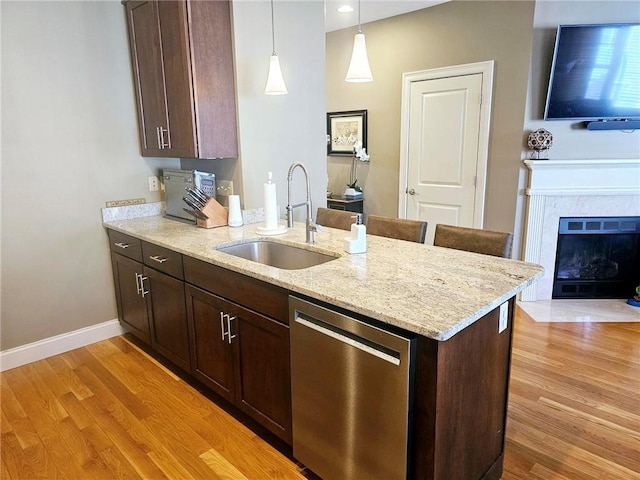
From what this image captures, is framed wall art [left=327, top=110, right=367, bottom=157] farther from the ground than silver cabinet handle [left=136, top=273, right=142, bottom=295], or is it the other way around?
framed wall art [left=327, top=110, right=367, bottom=157]

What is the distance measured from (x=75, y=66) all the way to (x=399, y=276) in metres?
2.63

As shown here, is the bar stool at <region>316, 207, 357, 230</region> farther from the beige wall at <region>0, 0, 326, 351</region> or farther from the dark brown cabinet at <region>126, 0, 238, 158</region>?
the dark brown cabinet at <region>126, 0, 238, 158</region>

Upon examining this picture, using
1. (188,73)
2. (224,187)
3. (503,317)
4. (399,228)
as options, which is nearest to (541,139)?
(399,228)

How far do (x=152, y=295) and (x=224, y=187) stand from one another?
889 millimetres

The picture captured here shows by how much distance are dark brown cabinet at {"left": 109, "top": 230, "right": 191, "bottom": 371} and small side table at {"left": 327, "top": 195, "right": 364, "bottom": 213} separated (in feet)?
8.32

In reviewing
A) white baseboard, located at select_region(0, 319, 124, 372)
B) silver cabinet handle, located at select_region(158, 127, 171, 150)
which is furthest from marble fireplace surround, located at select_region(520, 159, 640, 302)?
white baseboard, located at select_region(0, 319, 124, 372)

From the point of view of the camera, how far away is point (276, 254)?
2.46 metres

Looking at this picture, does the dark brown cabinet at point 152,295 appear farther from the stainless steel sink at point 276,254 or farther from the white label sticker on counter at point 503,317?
the white label sticker on counter at point 503,317

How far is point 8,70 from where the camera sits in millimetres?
2570

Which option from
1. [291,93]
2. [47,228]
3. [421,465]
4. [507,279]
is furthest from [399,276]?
[47,228]

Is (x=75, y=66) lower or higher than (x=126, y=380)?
higher

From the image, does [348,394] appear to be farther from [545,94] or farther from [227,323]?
[545,94]

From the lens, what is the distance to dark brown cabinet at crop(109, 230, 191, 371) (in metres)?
2.41

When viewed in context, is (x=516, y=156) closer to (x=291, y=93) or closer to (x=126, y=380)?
(x=291, y=93)
